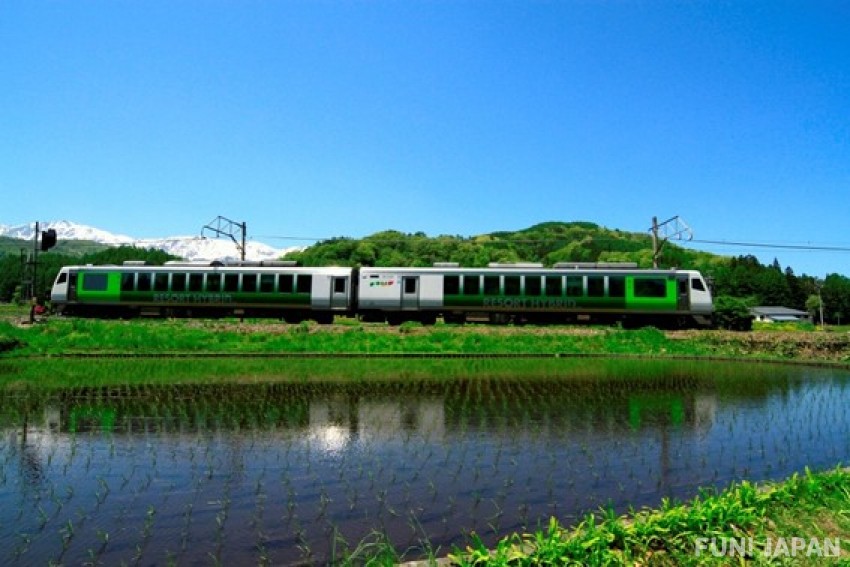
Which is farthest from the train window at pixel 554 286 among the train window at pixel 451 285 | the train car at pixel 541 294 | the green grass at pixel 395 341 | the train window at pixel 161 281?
the train window at pixel 161 281

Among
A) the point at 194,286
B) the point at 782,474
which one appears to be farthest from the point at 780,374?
the point at 194,286

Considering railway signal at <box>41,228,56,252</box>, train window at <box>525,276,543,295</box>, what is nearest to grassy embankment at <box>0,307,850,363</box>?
train window at <box>525,276,543,295</box>

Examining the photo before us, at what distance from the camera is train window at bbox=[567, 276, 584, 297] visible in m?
30.6

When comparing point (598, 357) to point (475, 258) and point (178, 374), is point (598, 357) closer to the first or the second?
point (178, 374)

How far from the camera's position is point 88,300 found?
111 feet

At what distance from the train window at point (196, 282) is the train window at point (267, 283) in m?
3.52

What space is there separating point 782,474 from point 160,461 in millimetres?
8595

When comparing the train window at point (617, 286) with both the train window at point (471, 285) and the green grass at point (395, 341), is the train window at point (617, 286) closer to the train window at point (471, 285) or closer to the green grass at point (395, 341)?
the green grass at point (395, 341)

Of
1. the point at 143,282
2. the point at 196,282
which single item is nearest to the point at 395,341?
the point at 196,282

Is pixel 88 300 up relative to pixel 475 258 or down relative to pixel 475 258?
down

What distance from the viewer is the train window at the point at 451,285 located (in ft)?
103

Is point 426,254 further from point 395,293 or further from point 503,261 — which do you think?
point 395,293

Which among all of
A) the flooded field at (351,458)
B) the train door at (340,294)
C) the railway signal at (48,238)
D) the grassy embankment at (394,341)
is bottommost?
the flooded field at (351,458)

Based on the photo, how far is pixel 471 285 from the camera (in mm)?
31188
